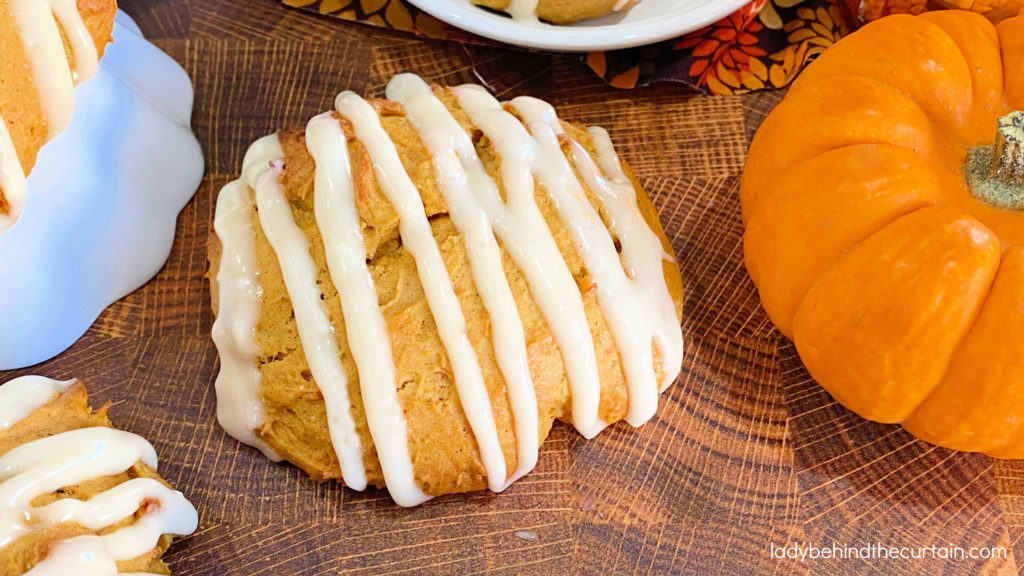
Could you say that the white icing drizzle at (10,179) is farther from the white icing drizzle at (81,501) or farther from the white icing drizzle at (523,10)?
the white icing drizzle at (523,10)

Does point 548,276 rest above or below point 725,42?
below

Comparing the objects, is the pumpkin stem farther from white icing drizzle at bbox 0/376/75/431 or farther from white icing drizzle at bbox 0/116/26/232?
white icing drizzle at bbox 0/376/75/431

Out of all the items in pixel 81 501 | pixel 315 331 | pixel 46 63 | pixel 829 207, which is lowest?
pixel 81 501

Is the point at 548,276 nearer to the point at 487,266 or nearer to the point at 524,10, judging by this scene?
the point at 487,266

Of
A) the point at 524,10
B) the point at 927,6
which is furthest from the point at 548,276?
the point at 927,6

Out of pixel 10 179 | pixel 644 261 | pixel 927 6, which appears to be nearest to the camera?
pixel 10 179

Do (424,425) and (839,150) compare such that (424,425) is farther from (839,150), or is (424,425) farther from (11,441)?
(839,150)
